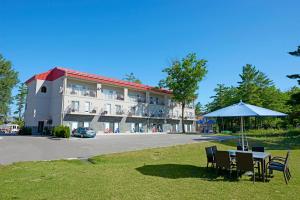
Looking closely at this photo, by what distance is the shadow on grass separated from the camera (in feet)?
27.2

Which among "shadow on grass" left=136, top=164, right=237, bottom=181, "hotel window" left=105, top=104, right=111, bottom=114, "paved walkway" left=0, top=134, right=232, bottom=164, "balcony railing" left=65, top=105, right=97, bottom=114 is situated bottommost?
"paved walkway" left=0, top=134, right=232, bottom=164

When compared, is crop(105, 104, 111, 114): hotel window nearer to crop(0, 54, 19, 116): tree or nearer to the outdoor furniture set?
crop(0, 54, 19, 116): tree

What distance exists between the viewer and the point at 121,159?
12.7m

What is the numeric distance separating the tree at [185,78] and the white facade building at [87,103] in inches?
208

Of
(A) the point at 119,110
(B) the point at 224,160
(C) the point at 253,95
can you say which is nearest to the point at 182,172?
(B) the point at 224,160

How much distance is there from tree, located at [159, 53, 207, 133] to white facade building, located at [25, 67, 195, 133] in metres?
5.29

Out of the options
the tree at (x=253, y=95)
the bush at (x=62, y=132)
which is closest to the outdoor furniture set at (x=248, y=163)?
the bush at (x=62, y=132)

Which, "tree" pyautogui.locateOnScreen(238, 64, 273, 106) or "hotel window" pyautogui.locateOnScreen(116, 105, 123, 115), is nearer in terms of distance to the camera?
"hotel window" pyautogui.locateOnScreen(116, 105, 123, 115)

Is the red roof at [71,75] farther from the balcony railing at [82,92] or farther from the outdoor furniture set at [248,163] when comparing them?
the outdoor furniture set at [248,163]

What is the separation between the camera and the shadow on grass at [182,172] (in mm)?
8297

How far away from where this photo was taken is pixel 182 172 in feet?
30.0

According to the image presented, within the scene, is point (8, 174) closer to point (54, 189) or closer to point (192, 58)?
point (54, 189)

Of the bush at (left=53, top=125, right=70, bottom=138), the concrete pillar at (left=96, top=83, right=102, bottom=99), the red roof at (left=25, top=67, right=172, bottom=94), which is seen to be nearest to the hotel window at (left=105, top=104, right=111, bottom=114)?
the concrete pillar at (left=96, top=83, right=102, bottom=99)

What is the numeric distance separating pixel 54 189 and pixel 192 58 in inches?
1832
